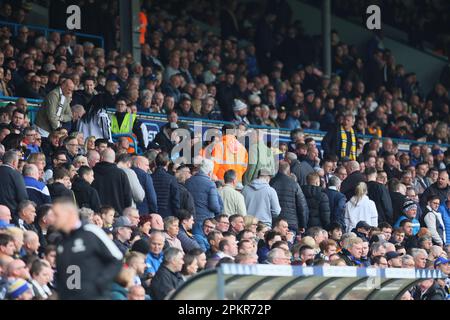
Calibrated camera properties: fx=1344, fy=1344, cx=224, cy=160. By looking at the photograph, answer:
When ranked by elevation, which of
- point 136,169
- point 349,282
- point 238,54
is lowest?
point 349,282

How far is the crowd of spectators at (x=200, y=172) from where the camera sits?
39.9 ft

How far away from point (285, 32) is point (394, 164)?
19.1 ft

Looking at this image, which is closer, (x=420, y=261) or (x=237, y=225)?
(x=237, y=225)

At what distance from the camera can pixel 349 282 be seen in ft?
38.1

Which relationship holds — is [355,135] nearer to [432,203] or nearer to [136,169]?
[432,203]

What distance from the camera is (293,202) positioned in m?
17.2

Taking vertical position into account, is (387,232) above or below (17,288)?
above

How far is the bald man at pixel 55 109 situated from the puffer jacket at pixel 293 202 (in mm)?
2907

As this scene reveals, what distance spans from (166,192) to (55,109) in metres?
2.24

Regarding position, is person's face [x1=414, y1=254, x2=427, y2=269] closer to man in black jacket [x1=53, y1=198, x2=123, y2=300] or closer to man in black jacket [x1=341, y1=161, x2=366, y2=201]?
man in black jacket [x1=341, y1=161, x2=366, y2=201]

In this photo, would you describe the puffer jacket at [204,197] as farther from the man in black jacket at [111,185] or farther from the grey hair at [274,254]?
the grey hair at [274,254]

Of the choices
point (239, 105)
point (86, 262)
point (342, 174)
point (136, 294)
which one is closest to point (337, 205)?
point (342, 174)

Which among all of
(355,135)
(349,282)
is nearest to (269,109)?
(355,135)

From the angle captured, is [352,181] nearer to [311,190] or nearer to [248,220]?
[311,190]
